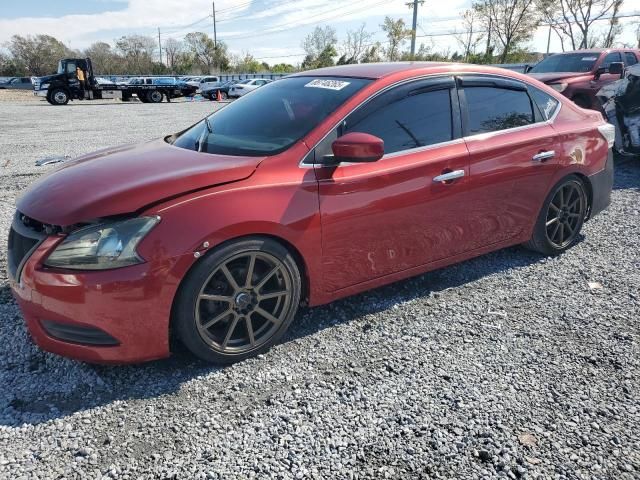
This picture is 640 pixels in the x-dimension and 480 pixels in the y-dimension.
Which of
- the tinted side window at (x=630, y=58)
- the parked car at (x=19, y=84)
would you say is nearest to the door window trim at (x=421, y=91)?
the tinted side window at (x=630, y=58)

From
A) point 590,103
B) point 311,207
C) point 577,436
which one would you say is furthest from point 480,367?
point 590,103

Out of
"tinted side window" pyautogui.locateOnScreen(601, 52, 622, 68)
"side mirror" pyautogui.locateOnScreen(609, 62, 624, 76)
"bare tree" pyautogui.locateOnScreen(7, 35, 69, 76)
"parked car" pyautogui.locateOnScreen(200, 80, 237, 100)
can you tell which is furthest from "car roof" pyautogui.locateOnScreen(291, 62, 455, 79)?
"bare tree" pyautogui.locateOnScreen(7, 35, 69, 76)

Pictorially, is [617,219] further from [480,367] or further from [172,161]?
[172,161]

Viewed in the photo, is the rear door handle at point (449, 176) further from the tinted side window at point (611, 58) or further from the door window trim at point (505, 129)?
the tinted side window at point (611, 58)

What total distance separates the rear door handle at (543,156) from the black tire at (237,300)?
2.21 meters

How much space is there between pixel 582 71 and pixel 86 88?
2614 centimetres

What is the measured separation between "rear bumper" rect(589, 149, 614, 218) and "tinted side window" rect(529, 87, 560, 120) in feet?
2.36

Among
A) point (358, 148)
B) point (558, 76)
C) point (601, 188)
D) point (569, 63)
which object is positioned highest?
point (569, 63)

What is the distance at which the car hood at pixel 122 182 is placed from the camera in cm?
247

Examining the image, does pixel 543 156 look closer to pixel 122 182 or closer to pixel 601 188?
pixel 601 188

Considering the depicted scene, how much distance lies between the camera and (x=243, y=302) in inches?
108

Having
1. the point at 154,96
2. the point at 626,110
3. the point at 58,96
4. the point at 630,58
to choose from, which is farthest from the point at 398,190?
the point at 154,96

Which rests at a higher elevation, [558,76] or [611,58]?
[611,58]

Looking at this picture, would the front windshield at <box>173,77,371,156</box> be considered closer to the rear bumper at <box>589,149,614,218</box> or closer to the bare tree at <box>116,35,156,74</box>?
the rear bumper at <box>589,149,614,218</box>
